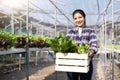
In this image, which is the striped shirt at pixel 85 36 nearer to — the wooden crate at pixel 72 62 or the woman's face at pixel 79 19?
the woman's face at pixel 79 19

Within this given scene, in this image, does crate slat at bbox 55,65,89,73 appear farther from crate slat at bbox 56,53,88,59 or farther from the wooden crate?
crate slat at bbox 56,53,88,59

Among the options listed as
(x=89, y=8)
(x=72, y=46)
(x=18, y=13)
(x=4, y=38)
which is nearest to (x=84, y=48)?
(x=72, y=46)

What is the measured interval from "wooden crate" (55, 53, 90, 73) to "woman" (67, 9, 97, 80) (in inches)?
4.4

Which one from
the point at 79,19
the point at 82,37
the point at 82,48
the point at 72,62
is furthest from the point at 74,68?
the point at 79,19

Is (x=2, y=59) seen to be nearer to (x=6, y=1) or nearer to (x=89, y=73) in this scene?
(x=6, y=1)

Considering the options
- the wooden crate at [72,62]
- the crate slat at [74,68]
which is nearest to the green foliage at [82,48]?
the wooden crate at [72,62]

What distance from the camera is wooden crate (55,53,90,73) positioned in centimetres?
333

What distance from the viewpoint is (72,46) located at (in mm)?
3414

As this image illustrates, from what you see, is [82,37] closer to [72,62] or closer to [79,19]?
[79,19]

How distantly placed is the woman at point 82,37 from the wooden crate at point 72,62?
4.4 inches

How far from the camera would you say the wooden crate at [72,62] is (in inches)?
131

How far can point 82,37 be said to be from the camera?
11.8ft

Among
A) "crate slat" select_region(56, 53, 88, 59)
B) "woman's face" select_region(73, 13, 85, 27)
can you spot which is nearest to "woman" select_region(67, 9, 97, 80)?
"woman's face" select_region(73, 13, 85, 27)

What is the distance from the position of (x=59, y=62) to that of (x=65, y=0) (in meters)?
9.91
